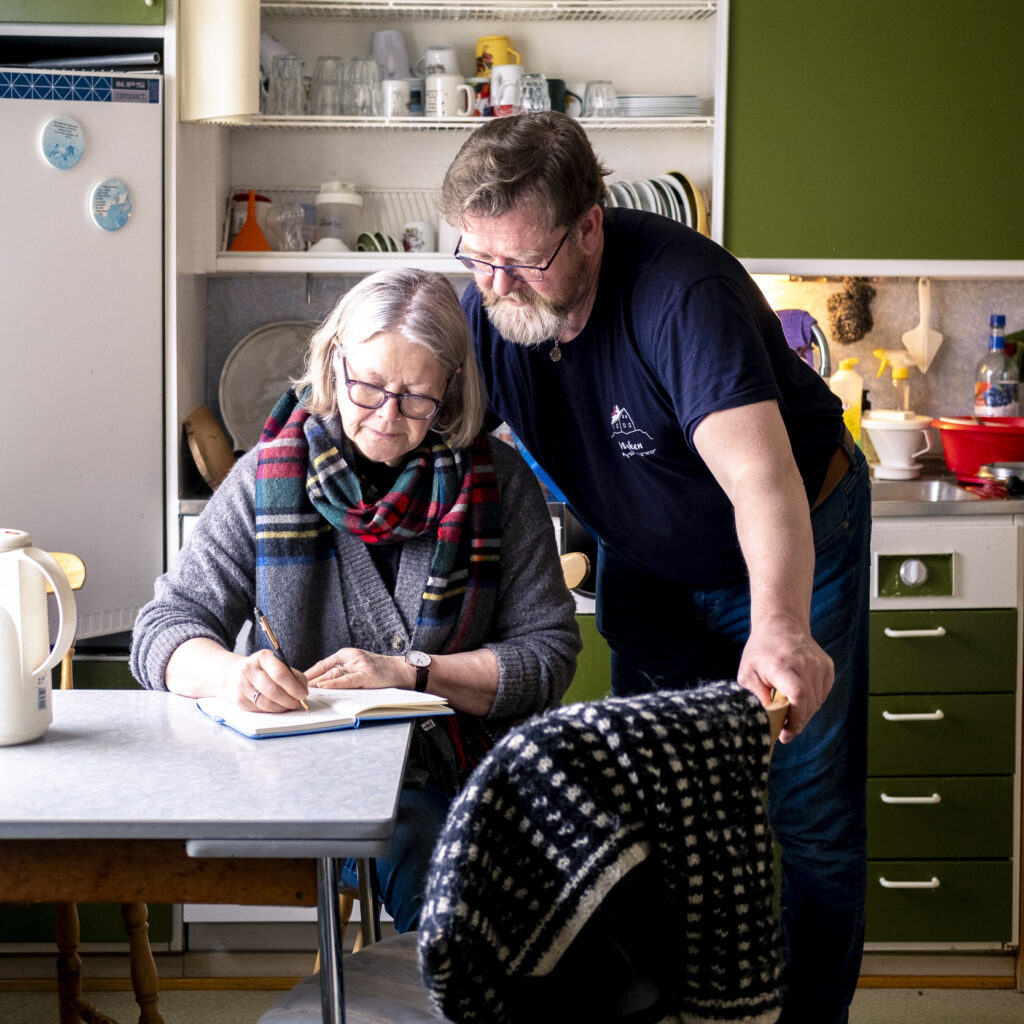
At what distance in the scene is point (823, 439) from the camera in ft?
5.60

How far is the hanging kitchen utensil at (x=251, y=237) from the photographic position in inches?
116

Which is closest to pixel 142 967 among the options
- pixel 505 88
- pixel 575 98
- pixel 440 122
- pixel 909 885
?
pixel 909 885

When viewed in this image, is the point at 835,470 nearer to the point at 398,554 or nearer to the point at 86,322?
the point at 398,554

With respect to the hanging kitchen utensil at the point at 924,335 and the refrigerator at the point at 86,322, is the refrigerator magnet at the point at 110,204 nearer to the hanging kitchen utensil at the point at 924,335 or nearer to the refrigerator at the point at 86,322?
the refrigerator at the point at 86,322

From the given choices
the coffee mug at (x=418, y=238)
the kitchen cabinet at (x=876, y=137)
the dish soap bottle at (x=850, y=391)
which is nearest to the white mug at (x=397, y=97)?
the coffee mug at (x=418, y=238)

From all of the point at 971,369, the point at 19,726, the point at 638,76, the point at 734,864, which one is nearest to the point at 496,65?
the point at 638,76

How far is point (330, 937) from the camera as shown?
1143 mm

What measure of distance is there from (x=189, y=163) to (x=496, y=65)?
2.62 ft

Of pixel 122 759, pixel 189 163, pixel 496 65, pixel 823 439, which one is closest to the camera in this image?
pixel 122 759

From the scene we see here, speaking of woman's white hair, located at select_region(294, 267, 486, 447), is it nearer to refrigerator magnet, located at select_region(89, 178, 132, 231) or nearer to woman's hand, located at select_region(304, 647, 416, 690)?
woman's hand, located at select_region(304, 647, 416, 690)

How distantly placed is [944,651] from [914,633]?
0.26ft

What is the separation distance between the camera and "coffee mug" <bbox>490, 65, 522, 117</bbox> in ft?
9.65

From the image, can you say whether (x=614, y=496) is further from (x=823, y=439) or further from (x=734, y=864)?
(x=734, y=864)

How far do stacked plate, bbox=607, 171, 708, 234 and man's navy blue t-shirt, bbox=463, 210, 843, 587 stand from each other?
1.25m
